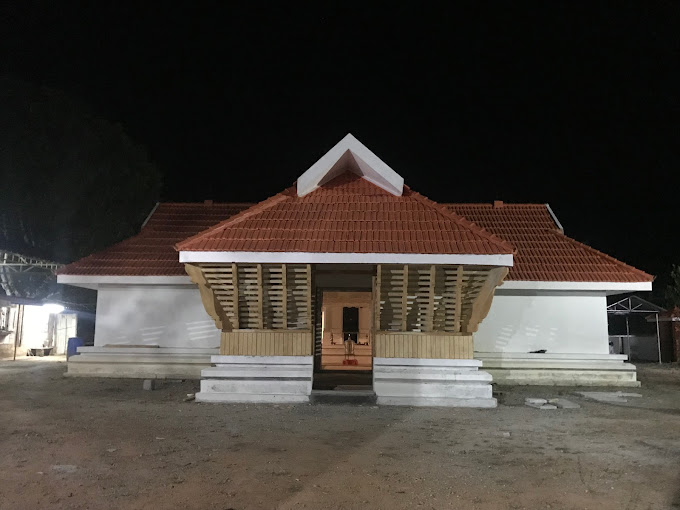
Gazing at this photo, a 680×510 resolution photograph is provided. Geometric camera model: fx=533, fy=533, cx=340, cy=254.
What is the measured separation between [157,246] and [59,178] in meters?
11.0

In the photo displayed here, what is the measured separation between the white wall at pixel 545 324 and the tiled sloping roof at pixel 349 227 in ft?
15.3

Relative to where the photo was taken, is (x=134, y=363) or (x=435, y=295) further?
(x=134, y=363)

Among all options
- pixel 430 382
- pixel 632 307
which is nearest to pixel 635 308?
pixel 632 307

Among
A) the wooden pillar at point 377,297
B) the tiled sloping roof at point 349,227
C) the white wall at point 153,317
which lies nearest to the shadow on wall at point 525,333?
the tiled sloping roof at point 349,227

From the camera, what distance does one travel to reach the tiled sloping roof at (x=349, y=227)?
10.1 m

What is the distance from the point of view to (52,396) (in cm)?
1120

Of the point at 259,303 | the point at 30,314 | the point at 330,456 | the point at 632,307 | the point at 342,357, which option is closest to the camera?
the point at 330,456

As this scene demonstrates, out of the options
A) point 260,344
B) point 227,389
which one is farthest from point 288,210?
point 227,389

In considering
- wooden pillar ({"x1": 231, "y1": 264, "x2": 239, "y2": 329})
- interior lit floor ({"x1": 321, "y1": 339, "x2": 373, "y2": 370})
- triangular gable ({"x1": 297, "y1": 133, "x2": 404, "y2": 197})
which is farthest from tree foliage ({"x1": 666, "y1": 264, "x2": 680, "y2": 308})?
wooden pillar ({"x1": 231, "y1": 264, "x2": 239, "y2": 329})

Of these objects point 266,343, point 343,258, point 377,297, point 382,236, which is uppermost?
point 382,236

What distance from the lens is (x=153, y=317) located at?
14.9m

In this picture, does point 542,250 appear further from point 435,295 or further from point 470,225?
point 435,295

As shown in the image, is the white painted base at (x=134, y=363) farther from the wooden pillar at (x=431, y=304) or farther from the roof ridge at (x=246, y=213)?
the wooden pillar at (x=431, y=304)

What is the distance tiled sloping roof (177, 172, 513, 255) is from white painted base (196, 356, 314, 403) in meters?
2.43
